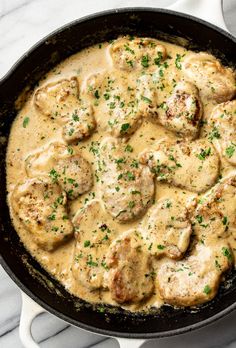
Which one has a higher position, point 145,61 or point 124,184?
point 145,61

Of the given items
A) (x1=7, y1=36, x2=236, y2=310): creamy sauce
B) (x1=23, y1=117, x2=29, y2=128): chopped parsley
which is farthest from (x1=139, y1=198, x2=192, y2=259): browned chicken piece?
(x1=23, y1=117, x2=29, y2=128): chopped parsley

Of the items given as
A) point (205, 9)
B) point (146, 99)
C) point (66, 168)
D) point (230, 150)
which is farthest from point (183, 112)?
point (66, 168)

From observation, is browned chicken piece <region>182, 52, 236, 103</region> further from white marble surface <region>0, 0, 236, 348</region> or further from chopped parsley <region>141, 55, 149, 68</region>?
white marble surface <region>0, 0, 236, 348</region>

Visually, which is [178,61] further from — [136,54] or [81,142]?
[81,142]

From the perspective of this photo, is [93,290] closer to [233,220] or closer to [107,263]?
[107,263]

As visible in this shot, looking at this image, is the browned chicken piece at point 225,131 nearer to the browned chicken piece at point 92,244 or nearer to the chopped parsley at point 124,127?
the chopped parsley at point 124,127
